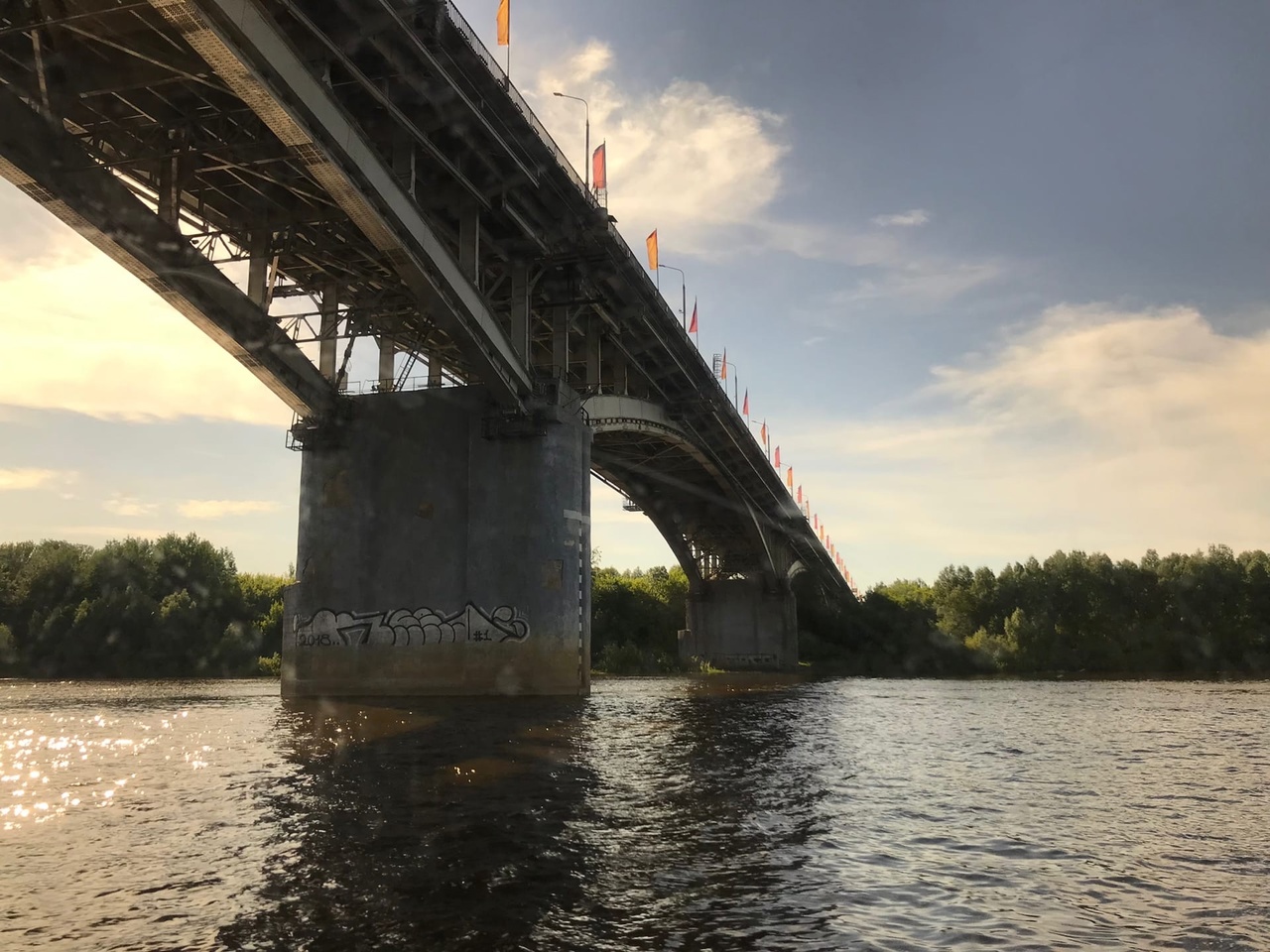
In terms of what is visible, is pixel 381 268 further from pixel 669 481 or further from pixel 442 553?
pixel 669 481

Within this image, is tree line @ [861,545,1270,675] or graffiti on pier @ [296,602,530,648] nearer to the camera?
graffiti on pier @ [296,602,530,648]

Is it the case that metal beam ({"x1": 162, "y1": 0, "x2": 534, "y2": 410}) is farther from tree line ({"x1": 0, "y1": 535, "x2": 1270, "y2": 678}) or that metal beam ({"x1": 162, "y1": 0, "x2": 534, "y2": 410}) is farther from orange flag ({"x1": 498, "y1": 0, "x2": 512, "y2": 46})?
tree line ({"x1": 0, "y1": 535, "x2": 1270, "y2": 678})

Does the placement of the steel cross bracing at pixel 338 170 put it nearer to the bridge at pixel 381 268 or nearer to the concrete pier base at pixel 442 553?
the bridge at pixel 381 268

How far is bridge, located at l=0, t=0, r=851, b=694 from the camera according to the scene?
20.0 m

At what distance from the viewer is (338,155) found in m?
20.5

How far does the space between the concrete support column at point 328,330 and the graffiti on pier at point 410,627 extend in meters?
8.73

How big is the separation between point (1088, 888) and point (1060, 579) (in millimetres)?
81671

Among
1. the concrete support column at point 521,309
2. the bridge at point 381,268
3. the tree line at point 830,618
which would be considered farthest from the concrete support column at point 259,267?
the tree line at point 830,618

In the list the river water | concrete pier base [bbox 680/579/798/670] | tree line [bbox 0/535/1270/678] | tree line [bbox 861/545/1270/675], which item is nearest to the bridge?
the river water

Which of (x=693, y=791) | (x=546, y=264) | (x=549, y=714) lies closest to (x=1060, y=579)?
(x=546, y=264)

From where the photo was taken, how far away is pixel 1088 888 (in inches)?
283

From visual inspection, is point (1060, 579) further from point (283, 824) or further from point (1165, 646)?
point (283, 824)

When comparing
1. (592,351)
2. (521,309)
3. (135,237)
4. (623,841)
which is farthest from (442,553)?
(623,841)

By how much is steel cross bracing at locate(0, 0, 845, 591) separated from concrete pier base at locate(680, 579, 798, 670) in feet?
133
